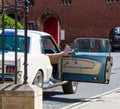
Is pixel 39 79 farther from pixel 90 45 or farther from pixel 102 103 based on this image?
pixel 90 45

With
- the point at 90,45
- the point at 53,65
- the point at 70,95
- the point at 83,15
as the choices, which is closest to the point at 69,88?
the point at 70,95

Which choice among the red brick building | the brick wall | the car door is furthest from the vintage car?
the brick wall

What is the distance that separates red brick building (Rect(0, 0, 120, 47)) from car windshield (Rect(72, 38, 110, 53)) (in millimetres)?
31955

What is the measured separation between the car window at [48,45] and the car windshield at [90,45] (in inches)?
21.3

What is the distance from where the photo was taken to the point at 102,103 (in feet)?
40.1

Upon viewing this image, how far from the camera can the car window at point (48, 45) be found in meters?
13.0

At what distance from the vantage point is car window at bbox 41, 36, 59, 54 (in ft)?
42.5

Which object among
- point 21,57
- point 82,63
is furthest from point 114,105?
point 21,57

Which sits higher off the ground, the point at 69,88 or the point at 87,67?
the point at 87,67

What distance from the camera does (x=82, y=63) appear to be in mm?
12797

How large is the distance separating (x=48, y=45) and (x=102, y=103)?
87.4 inches

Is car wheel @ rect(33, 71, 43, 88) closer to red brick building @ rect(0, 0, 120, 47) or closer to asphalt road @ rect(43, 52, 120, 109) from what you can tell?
Result: asphalt road @ rect(43, 52, 120, 109)

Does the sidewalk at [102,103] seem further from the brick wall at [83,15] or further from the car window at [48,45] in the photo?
the brick wall at [83,15]

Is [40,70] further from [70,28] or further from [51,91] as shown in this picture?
[70,28]
